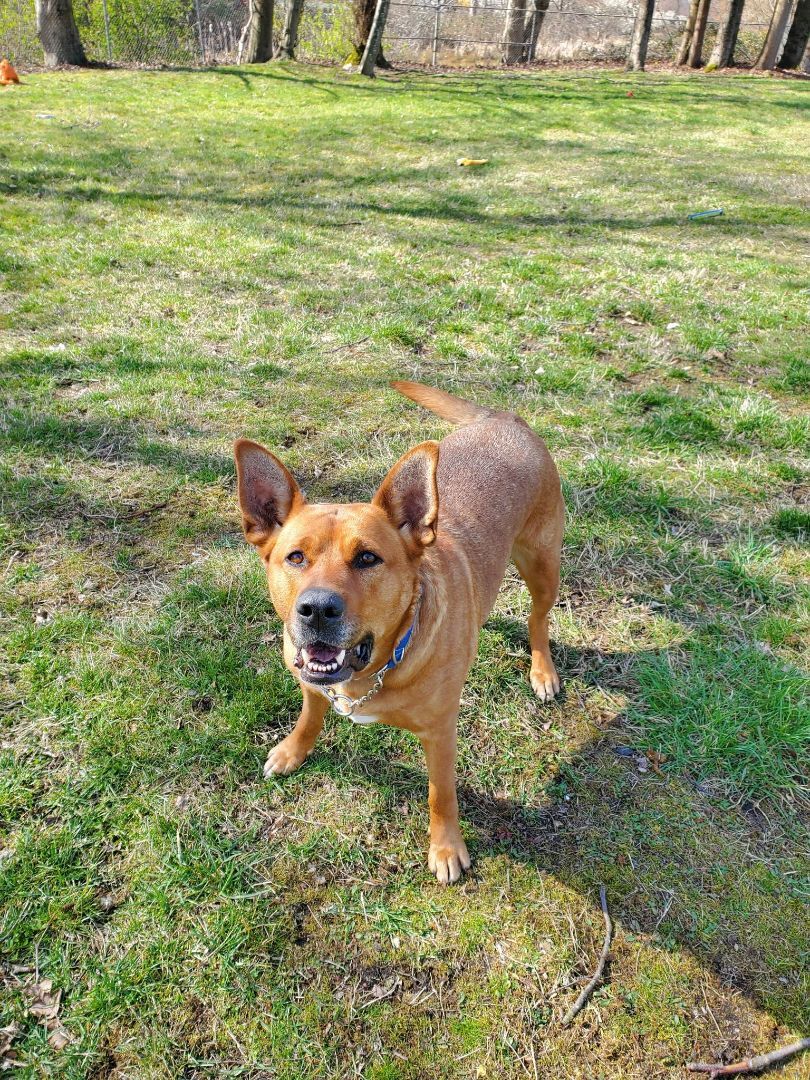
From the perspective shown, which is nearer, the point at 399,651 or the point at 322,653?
the point at 322,653

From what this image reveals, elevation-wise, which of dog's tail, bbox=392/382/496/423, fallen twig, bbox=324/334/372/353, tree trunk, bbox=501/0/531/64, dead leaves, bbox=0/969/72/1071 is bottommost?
dead leaves, bbox=0/969/72/1071

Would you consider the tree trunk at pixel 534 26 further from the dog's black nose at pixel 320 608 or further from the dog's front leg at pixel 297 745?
the dog's black nose at pixel 320 608

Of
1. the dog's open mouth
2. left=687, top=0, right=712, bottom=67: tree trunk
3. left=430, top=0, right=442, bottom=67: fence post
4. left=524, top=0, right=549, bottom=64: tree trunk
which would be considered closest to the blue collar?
the dog's open mouth

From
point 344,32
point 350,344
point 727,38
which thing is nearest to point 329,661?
point 350,344

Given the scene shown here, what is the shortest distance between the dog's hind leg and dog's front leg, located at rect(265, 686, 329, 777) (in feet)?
3.62

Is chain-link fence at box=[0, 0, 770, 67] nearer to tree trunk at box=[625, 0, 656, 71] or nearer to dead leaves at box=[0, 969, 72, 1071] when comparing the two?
tree trunk at box=[625, 0, 656, 71]

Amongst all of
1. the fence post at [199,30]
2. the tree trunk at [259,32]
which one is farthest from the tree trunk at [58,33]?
the tree trunk at [259,32]

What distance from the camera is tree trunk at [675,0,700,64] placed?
22734 mm

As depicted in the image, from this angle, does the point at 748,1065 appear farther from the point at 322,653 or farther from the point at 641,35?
the point at 641,35

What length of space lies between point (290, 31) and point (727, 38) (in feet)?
49.3

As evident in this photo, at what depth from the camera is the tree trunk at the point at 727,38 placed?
21673mm

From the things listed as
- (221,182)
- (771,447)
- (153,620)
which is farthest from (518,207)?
(153,620)

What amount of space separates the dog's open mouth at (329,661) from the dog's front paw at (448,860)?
3.24ft

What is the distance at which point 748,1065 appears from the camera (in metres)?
2.13
